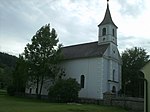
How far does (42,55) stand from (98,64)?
10225 millimetres

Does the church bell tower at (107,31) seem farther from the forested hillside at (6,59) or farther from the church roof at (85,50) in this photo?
the forested hillside at (6,59)

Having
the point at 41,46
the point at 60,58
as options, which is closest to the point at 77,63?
the point at 60,58

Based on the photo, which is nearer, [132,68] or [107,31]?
[107,31]

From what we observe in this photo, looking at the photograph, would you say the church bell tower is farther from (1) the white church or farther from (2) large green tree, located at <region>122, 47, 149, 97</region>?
(2) large green tree, located at <region>122, 47, 149, 97</region>

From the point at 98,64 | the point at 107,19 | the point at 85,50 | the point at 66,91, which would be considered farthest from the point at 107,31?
the point at 66,91

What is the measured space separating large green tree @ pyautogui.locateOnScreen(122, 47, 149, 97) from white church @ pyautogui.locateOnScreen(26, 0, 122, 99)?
261 inches

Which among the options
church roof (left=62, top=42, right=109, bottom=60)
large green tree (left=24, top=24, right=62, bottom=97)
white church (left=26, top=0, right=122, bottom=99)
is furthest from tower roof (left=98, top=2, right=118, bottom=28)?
large green tree (left=24, top=24, right=62, bottom=97)

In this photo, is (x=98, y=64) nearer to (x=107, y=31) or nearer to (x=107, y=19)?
(x=107, y=31)

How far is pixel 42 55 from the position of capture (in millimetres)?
46188

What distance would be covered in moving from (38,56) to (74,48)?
34.1 feet

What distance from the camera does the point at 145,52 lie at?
59625 millimetres

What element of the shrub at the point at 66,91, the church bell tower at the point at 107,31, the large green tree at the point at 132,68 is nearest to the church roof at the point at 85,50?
the church bell tower at the point at 107,31

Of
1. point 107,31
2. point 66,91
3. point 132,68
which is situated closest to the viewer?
point 66,91

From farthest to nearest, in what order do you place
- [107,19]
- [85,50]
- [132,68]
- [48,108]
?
[132,68]
[107,19]
[85,50]
[48,108]
